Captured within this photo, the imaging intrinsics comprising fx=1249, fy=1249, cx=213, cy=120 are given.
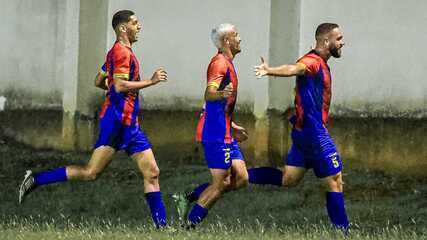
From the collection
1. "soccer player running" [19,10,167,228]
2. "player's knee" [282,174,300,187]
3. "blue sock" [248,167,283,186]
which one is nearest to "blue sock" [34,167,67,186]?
"soccer player running" [19,10,167,228]

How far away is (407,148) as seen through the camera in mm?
14492

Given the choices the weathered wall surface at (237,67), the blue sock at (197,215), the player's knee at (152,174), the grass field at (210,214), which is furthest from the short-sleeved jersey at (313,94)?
the weathered wall surface at (237,67)

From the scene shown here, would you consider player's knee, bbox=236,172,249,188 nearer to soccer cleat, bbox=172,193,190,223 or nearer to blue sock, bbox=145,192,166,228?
soccer cleat, bbox=172,193,190,223

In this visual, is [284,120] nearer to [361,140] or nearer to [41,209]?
[361,140]

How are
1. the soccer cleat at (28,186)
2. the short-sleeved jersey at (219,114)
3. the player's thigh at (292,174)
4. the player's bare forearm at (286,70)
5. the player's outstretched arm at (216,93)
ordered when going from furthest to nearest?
1. the soccer cleat at (28,186)
2. the player's thigh at (292,174)
3. the short-sleeved jersey at (219,114)
4. the player's outstretched arm at (216,93)
5. the player's bare forearm at (286,70)

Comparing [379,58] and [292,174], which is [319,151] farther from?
[379,58]

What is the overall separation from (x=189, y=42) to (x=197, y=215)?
5951mm

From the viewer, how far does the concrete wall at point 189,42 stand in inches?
603

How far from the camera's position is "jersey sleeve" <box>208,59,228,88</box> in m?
Answer: 10.1

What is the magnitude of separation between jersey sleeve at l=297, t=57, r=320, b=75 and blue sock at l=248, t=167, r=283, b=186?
97cm

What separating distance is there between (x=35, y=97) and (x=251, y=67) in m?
3.49

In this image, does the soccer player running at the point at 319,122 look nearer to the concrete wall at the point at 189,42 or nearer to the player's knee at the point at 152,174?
the player's knee at the point at 152,174

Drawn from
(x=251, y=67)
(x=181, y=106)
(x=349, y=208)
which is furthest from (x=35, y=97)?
(x=349, y=208)

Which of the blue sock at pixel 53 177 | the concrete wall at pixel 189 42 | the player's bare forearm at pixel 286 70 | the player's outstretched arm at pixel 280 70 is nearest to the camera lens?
the player's outstretched arm at pixel 280 70
